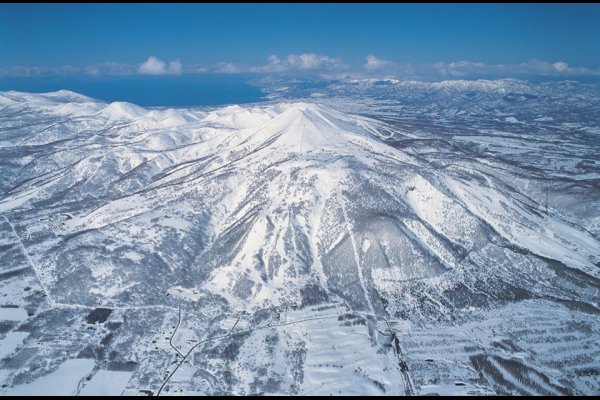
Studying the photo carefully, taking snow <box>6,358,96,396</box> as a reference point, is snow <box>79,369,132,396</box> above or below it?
below

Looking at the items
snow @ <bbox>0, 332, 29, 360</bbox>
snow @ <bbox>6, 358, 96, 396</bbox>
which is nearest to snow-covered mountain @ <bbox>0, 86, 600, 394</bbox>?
snow @ <bbox>0, 332, 29, 360</bbox>

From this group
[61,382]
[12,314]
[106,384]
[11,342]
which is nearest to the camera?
[106,384]

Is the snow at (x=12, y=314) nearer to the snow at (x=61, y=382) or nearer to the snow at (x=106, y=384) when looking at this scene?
the snow at (x=61, y=382)

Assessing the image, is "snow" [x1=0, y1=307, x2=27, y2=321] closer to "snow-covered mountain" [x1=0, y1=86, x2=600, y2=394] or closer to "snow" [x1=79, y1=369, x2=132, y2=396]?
"snow-covered mountain" [x1=0, y1=86, x2=600, y2=394]

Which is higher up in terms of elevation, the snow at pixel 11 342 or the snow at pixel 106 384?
the snow at pixel 11 342

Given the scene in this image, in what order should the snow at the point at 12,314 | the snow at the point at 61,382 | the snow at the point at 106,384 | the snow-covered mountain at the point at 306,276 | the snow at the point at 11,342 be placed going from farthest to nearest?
1. the snow at the point at 12,314
2. the snow at the point at 11,342
3. the snow-covered mountain at the point at 306,276
4. the snow at the point at 106,384
5. the snow at the point at 61,382

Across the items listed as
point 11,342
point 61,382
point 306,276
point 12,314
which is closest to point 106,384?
point 61,382

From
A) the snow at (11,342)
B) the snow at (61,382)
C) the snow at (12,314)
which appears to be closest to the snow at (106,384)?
the snow at (61,382)

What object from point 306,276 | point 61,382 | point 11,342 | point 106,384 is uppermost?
point 306,276

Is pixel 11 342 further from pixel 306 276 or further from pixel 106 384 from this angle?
pixel 306 276
